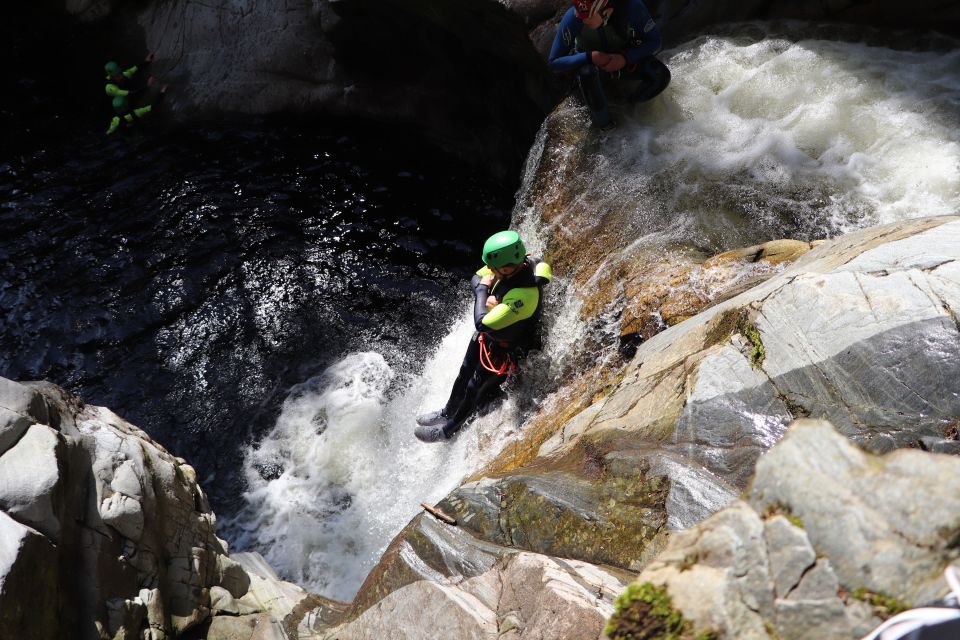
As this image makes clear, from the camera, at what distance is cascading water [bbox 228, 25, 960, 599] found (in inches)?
231

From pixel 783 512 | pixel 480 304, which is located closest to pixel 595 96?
pixel 480 304

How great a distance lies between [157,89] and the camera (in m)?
11.7

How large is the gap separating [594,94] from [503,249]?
2627 mm

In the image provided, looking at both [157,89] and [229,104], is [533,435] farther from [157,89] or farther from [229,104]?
[157,89]

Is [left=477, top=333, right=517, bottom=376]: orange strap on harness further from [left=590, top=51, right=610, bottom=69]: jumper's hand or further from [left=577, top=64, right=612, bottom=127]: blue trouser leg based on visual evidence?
[left=590, top=51, right=610, bottom=69]: jumper's hand

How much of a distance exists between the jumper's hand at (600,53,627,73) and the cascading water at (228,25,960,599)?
28.8 inches

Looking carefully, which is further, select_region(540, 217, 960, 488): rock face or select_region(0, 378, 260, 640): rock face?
select_region(0, 378, 260, 640): rock face

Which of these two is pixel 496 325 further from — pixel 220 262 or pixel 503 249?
pixel 220 262

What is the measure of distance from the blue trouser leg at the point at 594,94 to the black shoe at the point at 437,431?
3.64 metres

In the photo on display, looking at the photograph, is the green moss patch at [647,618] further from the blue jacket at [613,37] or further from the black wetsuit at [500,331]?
the blue jacket at [613,37]

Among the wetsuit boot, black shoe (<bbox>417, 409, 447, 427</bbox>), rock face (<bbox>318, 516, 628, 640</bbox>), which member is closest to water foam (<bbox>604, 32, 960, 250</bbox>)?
the wetsuit boot


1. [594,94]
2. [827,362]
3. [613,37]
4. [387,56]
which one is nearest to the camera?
[827,362]

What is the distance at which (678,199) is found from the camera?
20.7ft

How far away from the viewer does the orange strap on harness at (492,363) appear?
6137 mm
